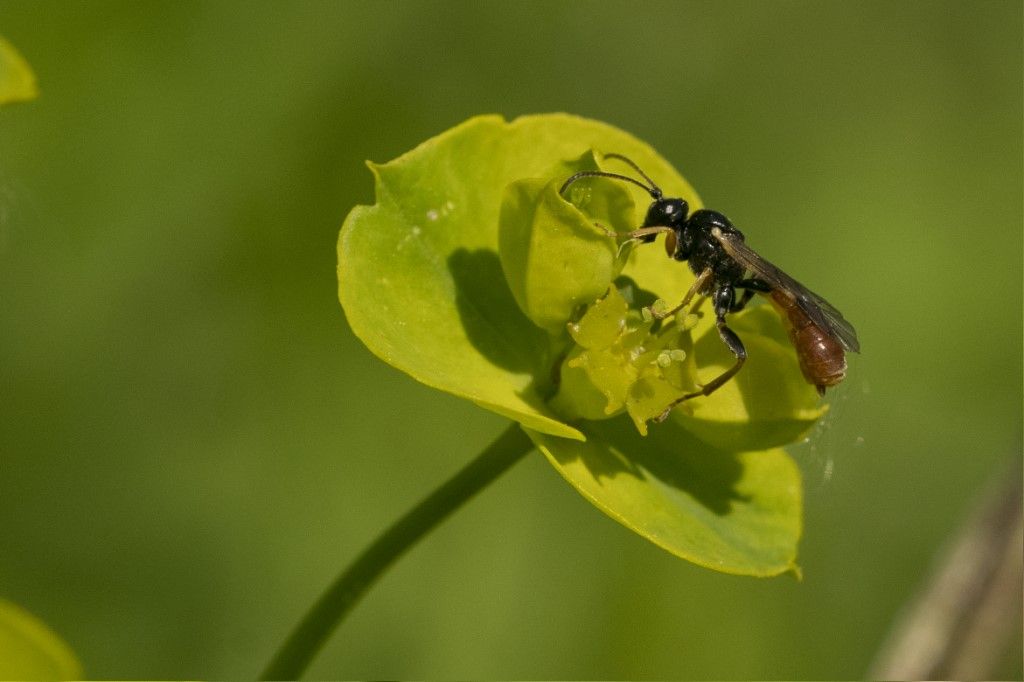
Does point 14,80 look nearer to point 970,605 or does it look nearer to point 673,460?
point 673,460

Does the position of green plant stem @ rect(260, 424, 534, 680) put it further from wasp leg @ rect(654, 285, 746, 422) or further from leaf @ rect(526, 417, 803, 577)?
wasp leg @ rect(654, 285, 746, 422)

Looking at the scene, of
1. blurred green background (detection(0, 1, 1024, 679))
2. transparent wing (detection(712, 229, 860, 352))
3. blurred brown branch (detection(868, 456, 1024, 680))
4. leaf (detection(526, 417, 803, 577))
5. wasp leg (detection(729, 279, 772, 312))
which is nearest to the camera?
leaf (detection(526, 417, 803, 577))

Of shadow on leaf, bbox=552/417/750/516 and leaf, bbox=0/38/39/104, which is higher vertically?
leaf, bbox=0/38/39/104

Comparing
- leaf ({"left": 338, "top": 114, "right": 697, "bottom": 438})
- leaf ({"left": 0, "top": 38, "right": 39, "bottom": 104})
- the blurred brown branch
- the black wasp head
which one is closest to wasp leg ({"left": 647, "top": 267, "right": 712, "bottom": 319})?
the black wasp head

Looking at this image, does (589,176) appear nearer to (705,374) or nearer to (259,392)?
(705,374)

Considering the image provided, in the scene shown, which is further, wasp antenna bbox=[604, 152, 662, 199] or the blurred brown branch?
the blurred brown branch

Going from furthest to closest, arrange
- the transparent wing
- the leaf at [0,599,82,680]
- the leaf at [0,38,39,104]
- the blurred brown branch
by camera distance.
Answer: the blurred brown branch < the transparent wing < the leaf at [0,38,39,104] < the leaf at [0,599,82,680]

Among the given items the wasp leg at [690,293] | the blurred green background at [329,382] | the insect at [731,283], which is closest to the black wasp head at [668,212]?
the insect at [731,283]

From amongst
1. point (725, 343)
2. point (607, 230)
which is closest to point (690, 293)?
point (725, 343)
